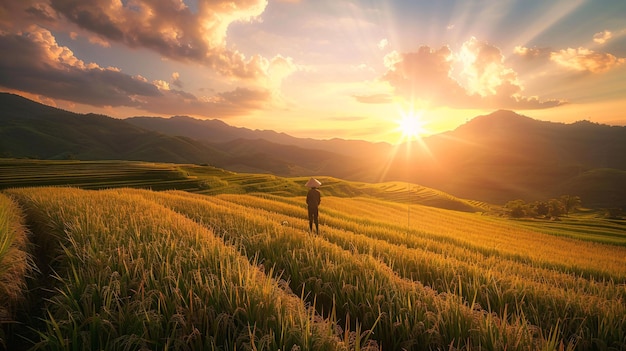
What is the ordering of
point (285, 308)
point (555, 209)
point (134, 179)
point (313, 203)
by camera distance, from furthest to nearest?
point (555, 209)
point (134, 179)
point (313, 203)
point (285, 308)

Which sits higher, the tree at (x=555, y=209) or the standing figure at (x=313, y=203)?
the standing figure at (x=313, y=203)

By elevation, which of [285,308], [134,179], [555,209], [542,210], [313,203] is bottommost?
[542,210]

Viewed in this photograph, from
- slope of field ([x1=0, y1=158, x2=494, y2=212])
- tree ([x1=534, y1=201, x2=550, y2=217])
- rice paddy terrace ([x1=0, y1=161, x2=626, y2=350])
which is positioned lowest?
tree ([x1=534, y1=201, x2=550, y2=217])

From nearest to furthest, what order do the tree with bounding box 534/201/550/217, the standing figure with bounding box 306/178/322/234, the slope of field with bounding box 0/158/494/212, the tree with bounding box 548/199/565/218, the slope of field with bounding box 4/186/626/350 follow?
the slope of field with bounding box 4/186/626/350 < the standing figure with bounding box 306/178/322/234 < the slope of field with bounding box 0/158/494/212 < the tree with bounding box 548/199/565/218 < the tree with bounding box 534/201/550/217

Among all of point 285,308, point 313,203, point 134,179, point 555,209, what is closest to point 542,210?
point 555,209

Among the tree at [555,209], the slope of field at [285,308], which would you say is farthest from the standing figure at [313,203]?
the tree at [555,209]

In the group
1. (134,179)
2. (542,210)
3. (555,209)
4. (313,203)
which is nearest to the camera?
(313,203)

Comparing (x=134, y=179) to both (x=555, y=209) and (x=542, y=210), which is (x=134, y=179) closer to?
(x=542, y=210)

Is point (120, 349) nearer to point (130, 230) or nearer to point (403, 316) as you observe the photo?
point (403, 316)

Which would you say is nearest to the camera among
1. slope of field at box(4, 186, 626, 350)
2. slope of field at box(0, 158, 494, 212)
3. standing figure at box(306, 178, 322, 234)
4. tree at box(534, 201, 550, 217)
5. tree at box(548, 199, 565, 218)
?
slope of field at box(4, 186, 626, 350)

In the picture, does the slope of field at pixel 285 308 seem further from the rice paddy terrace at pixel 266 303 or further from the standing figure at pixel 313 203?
the standing figure at pixel 313 203

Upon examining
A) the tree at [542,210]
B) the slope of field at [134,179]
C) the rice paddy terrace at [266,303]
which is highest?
the rice paddy terrace at [266,303]

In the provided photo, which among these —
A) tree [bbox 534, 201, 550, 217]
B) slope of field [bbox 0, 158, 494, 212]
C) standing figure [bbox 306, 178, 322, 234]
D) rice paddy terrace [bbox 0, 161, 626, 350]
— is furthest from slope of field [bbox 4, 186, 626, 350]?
tree [bbox 534, 201, 550, 217]

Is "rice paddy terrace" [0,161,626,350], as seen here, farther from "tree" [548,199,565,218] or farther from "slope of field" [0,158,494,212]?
"tree" [548,199,565,218]
